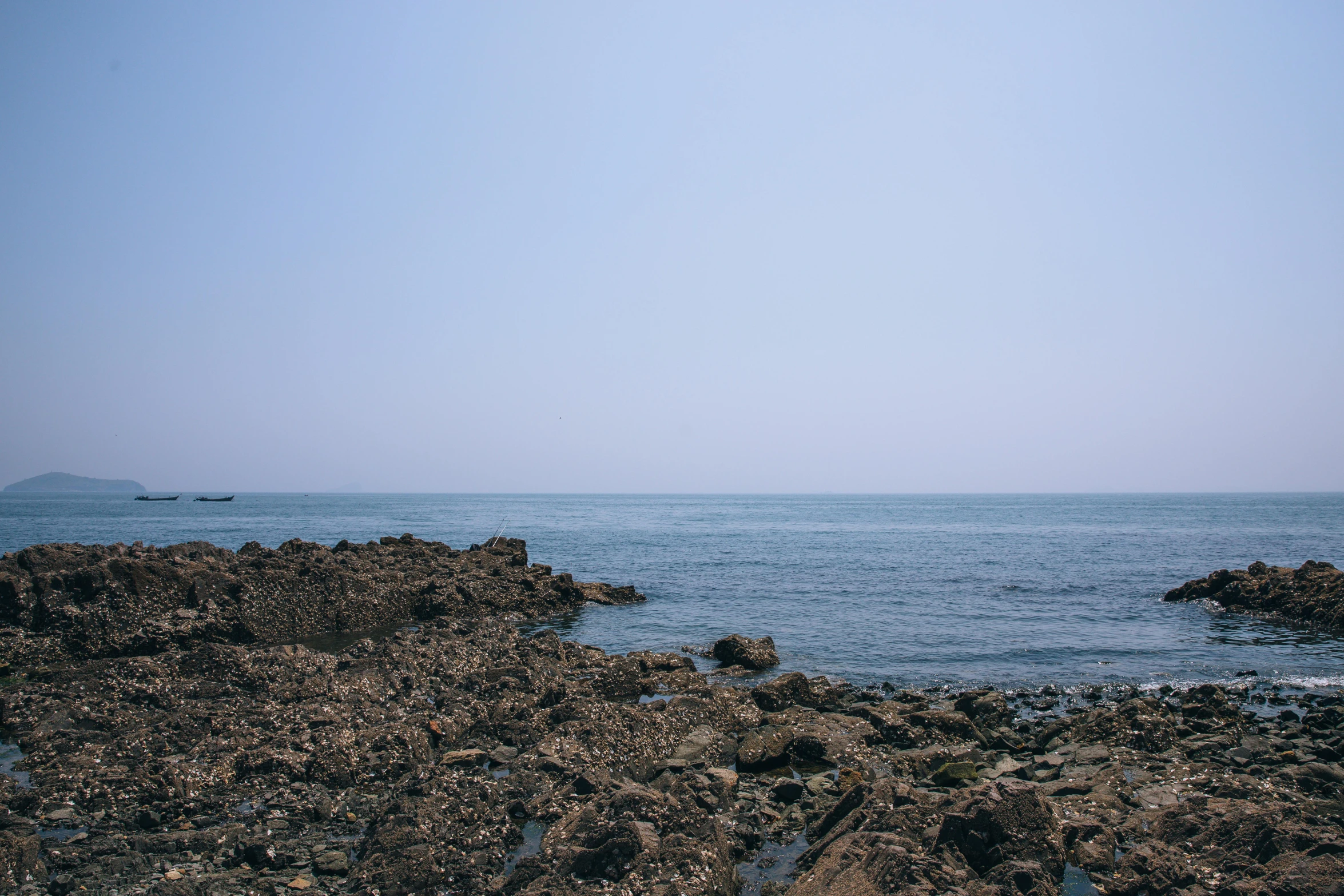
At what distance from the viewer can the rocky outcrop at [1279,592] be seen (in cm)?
2616

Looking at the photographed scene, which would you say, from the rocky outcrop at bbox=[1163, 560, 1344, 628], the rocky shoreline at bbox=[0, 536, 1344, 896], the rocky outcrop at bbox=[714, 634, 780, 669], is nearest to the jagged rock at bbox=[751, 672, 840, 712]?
the rocky shoreline at bbox=[0, 536, 1344, 896]

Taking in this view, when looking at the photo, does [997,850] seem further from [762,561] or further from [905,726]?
[762,561]

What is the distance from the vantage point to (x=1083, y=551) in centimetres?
5697

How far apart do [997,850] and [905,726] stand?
5.87 metres

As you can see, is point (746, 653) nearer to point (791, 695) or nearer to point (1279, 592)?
point (791, 695)

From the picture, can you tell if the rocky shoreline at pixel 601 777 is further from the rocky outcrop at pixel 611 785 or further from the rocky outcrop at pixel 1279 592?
the rocky outcrop at pixel 1279 592

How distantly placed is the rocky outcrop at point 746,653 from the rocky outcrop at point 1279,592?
2030 centimetres

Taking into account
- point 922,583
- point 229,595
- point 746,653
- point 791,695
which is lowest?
point 922,583

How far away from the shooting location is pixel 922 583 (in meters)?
38.5

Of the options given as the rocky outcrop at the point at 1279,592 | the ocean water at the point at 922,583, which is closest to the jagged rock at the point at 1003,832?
the ocean water at the point at 922,583

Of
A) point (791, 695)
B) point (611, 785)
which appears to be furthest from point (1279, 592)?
point (611, 785)

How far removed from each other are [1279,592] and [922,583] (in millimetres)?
14555

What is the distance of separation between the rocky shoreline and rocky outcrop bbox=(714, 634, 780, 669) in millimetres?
120

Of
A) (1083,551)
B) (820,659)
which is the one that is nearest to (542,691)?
(820,659)
